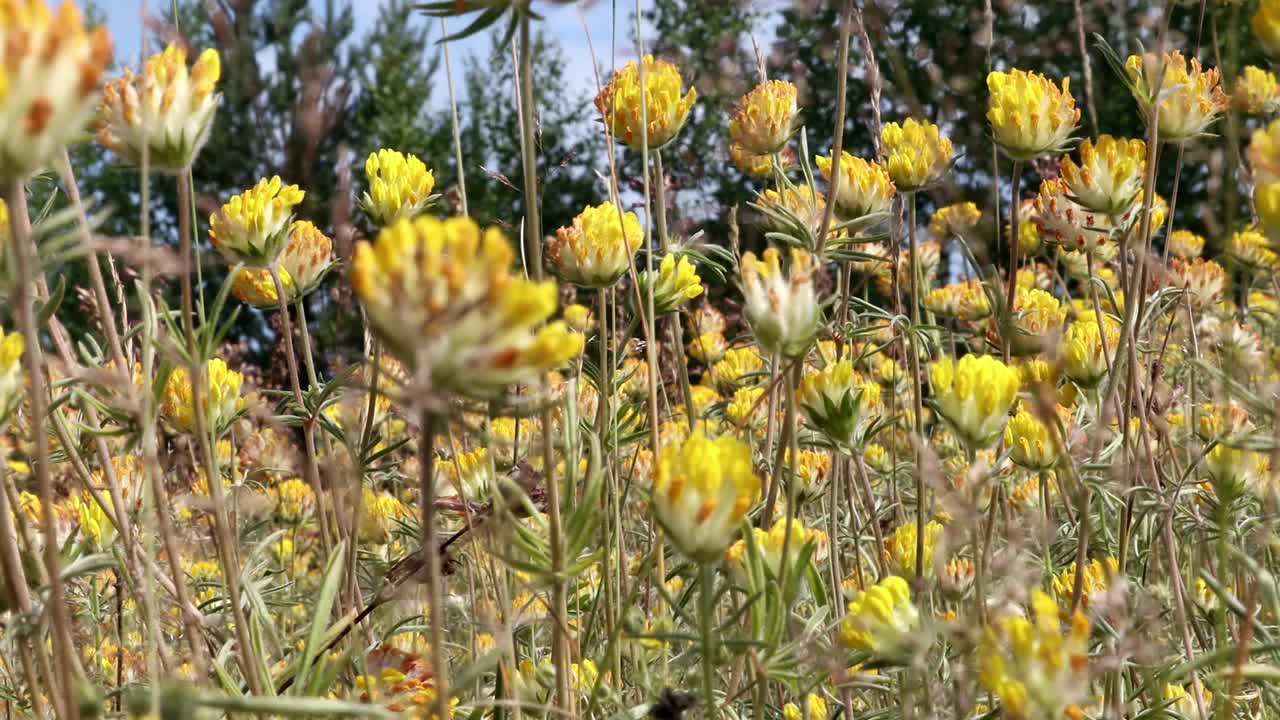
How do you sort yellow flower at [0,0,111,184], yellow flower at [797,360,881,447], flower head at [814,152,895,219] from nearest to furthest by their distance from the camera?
yellow flower at [0,0,111,184]
yellow flower at [797,360,881,447]
flower head at [814,152,895,219]

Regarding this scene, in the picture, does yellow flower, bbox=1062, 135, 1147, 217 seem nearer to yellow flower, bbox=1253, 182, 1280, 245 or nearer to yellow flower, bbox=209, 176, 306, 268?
yellow flower, bbox=1253, 182, 1280, 245

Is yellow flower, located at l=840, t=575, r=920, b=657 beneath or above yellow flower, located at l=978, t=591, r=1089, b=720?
beneath

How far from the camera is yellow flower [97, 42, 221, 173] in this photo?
126 cm

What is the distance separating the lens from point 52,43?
808 millimetres

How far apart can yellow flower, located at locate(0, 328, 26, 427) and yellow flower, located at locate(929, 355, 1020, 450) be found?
1.21 m

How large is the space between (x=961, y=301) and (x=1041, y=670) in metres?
3.22

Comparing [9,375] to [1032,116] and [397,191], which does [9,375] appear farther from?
[1032,116]

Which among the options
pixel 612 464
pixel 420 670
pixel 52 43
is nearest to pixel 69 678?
pixel 52 43

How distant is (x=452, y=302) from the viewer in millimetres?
812

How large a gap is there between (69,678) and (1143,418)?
1.77 meters

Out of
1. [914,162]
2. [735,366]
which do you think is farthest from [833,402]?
[735,366]

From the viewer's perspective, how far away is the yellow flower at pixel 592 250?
1.87m

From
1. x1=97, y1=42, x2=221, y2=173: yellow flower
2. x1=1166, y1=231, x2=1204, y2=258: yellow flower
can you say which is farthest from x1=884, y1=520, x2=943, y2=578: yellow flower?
x1=1166, y1=231, x2=1204, y2=258: yellow flower

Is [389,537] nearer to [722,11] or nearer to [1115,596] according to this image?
[1115,596]
